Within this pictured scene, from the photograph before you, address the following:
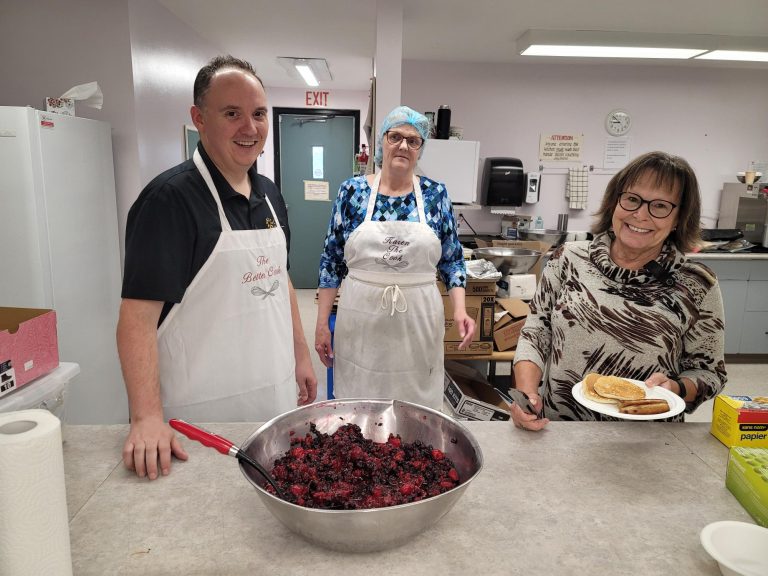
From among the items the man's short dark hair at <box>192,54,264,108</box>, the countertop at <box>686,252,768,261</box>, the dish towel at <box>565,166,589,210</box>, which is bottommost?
the countertop at <box>686,252,768,261</box>

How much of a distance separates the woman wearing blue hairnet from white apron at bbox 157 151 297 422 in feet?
2.21

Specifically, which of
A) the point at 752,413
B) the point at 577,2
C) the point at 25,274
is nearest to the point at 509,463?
the point at 752,413

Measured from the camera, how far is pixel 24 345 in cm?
138

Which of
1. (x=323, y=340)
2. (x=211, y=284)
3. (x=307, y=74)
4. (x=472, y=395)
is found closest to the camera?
(x=211, y=284)

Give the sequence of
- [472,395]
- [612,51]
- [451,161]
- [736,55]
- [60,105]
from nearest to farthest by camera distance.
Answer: [60,105] < [472,395] < [451,161] < [612,51] < [736,55]

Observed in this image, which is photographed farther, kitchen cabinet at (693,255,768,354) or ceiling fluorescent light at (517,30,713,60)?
kitchen cabinet at (693,255,768,354)

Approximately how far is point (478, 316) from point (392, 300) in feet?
2.79

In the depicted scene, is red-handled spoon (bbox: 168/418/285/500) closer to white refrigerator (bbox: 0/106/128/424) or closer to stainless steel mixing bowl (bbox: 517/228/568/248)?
white refrigerator (bbox: 0/106/128/424)

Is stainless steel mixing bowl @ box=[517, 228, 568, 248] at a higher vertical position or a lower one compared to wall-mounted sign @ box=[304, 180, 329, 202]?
lower

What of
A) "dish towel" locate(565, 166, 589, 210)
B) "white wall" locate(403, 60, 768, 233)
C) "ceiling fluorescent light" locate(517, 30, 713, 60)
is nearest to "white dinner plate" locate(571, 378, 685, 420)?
"ceiling fluorescent light" locate(517, 30, 713, 60)

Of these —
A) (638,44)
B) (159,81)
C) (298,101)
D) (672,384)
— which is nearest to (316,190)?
(298,101)

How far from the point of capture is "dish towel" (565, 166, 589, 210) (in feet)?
17.5

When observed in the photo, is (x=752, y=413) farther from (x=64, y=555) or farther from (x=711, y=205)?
(x=711, y=205)

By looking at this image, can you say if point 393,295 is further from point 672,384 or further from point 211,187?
point 672,384
